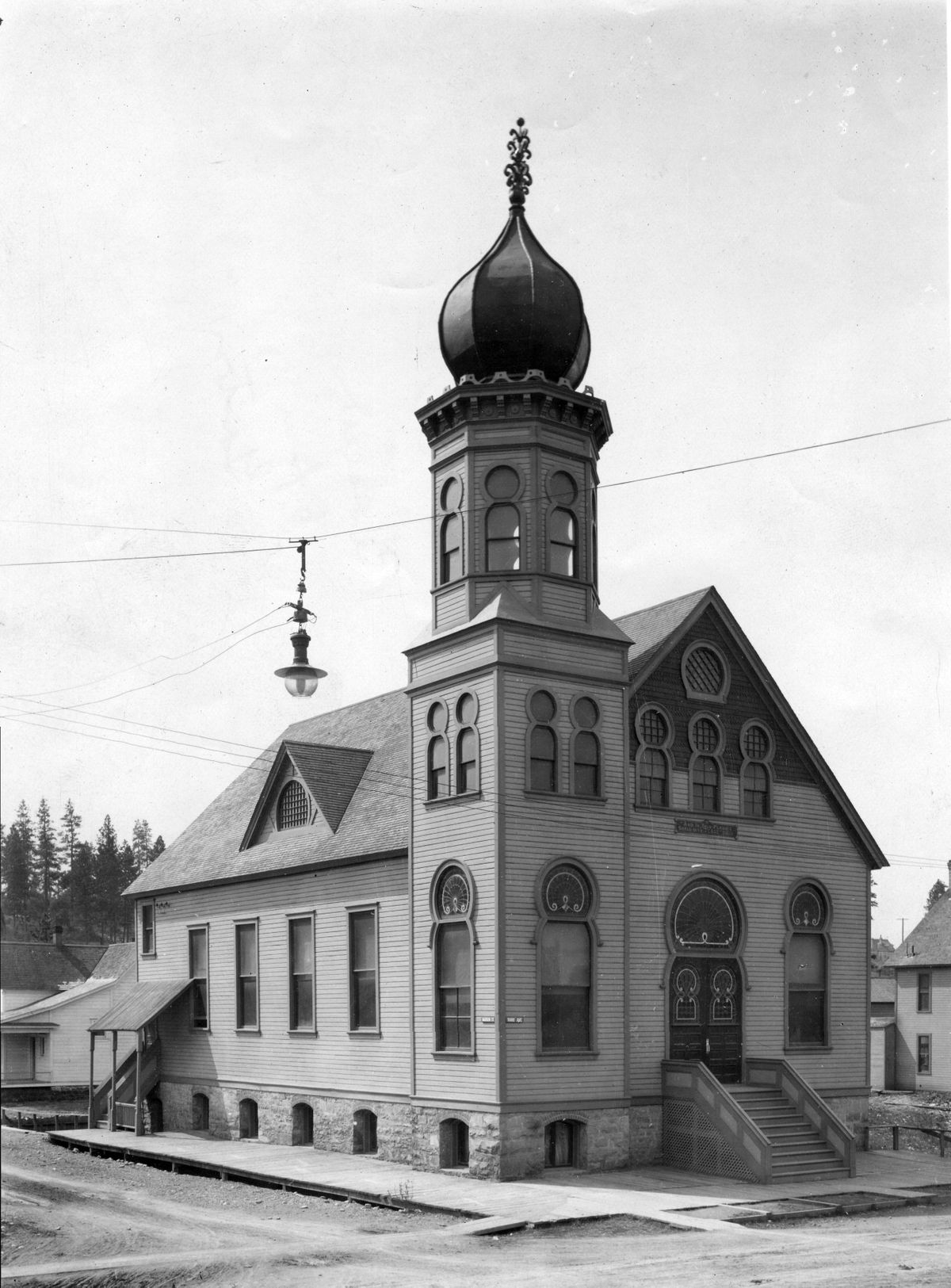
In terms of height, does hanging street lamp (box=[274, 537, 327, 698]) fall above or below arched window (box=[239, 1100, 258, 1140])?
above

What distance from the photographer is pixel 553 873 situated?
25.0 meters

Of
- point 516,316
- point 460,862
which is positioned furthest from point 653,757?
point 516,316

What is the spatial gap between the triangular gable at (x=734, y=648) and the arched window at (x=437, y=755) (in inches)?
144

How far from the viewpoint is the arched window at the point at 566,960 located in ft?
80.6

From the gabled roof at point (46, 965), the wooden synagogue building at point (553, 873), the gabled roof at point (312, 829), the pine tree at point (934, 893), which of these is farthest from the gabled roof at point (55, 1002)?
the pine tree at point (934, 893)

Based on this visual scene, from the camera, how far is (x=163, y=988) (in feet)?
116

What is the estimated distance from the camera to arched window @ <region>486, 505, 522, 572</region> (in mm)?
26219

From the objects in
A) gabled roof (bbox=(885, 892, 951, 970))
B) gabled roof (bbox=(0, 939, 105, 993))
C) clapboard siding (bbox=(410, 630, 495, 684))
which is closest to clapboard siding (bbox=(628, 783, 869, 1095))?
clapboard siding (bbox=(410, 630, 495, 684))

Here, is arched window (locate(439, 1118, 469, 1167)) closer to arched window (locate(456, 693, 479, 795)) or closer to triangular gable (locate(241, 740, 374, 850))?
arched window (locate(456, 693, 479, 795))

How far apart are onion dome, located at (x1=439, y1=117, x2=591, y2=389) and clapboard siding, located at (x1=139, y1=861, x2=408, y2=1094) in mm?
9812

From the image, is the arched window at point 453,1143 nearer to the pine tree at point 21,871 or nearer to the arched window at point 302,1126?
the arched window at point 302,1126

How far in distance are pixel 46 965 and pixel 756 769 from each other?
143 feet

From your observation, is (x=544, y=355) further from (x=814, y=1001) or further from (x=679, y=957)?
(x=814, y=1001)

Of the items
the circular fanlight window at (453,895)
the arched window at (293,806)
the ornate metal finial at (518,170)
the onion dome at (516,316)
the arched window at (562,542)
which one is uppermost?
the ornate metal finial at (518,170)
